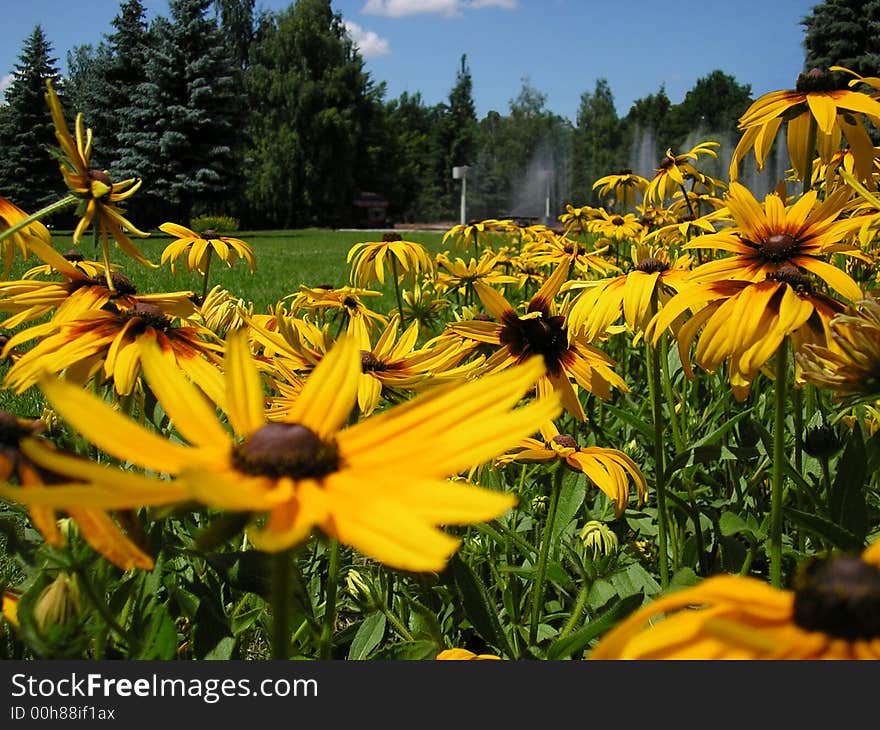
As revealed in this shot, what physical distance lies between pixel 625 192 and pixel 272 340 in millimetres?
4987

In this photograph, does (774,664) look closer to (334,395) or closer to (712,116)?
(334,395)

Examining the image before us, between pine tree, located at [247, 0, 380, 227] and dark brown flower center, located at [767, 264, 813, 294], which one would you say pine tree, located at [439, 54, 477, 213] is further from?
dark brown flower center, located at [767, 264, 813, 294]

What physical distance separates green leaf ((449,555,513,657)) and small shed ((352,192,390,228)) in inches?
1530

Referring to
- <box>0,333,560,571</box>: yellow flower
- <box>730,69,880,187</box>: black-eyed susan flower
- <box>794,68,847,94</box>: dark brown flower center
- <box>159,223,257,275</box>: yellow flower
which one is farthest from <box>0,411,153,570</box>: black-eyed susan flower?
<box>159,223,257,275</box>: yellow flower

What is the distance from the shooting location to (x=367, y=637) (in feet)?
4.02

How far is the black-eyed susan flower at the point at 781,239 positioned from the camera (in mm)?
1205

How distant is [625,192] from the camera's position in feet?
19.2

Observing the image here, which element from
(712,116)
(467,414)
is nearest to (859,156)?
(467,414)

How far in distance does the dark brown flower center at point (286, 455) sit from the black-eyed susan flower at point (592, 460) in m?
0.90

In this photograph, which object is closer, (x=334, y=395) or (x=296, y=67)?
(x=334, y=395)

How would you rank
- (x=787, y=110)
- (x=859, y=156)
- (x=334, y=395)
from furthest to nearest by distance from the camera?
1. (x=787, y=110)
2. (x=859, y=156)
3. (x=334, y=395)

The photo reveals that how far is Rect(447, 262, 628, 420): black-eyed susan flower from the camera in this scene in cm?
140

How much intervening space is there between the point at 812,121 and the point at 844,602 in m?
1.46

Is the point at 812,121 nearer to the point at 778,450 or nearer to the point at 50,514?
the point at 778,450
